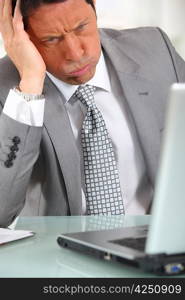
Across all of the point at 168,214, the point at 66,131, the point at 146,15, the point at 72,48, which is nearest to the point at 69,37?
the point at 72,48

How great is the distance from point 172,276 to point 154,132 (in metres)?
0.85

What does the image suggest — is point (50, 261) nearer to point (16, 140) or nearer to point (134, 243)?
point (134, 243)

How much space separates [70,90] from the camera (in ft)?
5.36

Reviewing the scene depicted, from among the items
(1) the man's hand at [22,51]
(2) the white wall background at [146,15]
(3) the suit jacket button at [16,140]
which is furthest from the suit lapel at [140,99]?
(2) the white wall background at [146,15]

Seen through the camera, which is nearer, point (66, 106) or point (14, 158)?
point (14, 158)

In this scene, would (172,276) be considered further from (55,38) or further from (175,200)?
(55,38)

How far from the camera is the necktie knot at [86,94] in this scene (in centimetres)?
161

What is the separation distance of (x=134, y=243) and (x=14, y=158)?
599 millimetres

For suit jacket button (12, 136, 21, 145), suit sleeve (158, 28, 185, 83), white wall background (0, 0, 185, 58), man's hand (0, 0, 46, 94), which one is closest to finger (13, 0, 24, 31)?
man's hand (0, 0, 46, 94)

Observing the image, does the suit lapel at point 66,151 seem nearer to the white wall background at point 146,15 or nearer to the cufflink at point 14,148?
the cufflink at point 14,148

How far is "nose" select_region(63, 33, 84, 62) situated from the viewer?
151 cm

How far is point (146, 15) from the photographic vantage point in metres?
3.13

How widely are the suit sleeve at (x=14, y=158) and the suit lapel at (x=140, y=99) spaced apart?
31 centimetres

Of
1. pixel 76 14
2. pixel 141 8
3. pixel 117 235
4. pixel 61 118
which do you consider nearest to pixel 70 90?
pixel 61 118
